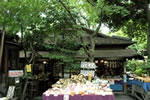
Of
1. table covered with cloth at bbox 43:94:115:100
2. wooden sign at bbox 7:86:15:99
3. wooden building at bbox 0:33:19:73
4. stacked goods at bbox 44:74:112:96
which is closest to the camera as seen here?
table covered with cloth at bbox 43:94:115:100

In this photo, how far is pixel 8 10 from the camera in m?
7.75

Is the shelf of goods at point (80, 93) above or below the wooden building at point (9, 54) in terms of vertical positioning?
below

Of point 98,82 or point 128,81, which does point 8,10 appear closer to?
point 98,82

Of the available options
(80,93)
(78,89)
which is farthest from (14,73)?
(80,93)

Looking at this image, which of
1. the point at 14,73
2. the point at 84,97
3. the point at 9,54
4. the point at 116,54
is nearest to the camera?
the point at 84,97

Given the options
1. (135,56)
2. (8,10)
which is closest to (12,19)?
(8,10)

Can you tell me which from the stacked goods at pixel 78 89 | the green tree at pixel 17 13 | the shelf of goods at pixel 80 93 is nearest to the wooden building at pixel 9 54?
the green tree at pixel 17 13

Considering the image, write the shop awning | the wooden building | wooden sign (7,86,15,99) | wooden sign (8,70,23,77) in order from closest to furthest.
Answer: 1. wooden sign (7,86,15,99)
2. wooden sign (8,70,23,77)
3. the wooden building
4. the shop awning

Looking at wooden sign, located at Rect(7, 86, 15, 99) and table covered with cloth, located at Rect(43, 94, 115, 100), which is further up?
table covered with cloth, located at Rect(43, 94, 115, 100)

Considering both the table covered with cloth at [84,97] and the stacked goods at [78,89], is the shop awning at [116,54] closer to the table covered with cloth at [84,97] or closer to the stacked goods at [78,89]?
the stacked goods at [78,89]

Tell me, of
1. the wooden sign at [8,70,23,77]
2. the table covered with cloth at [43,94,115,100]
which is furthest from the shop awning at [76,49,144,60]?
the table covered with cloth at [43,94,115,100]

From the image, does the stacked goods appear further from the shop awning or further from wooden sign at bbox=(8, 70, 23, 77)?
the shop awning

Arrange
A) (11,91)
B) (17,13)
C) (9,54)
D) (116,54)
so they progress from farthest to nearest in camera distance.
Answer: (116,54)
(9,54)
(11,91)
(17,13)

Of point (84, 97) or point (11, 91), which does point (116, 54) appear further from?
point (11, 91)
